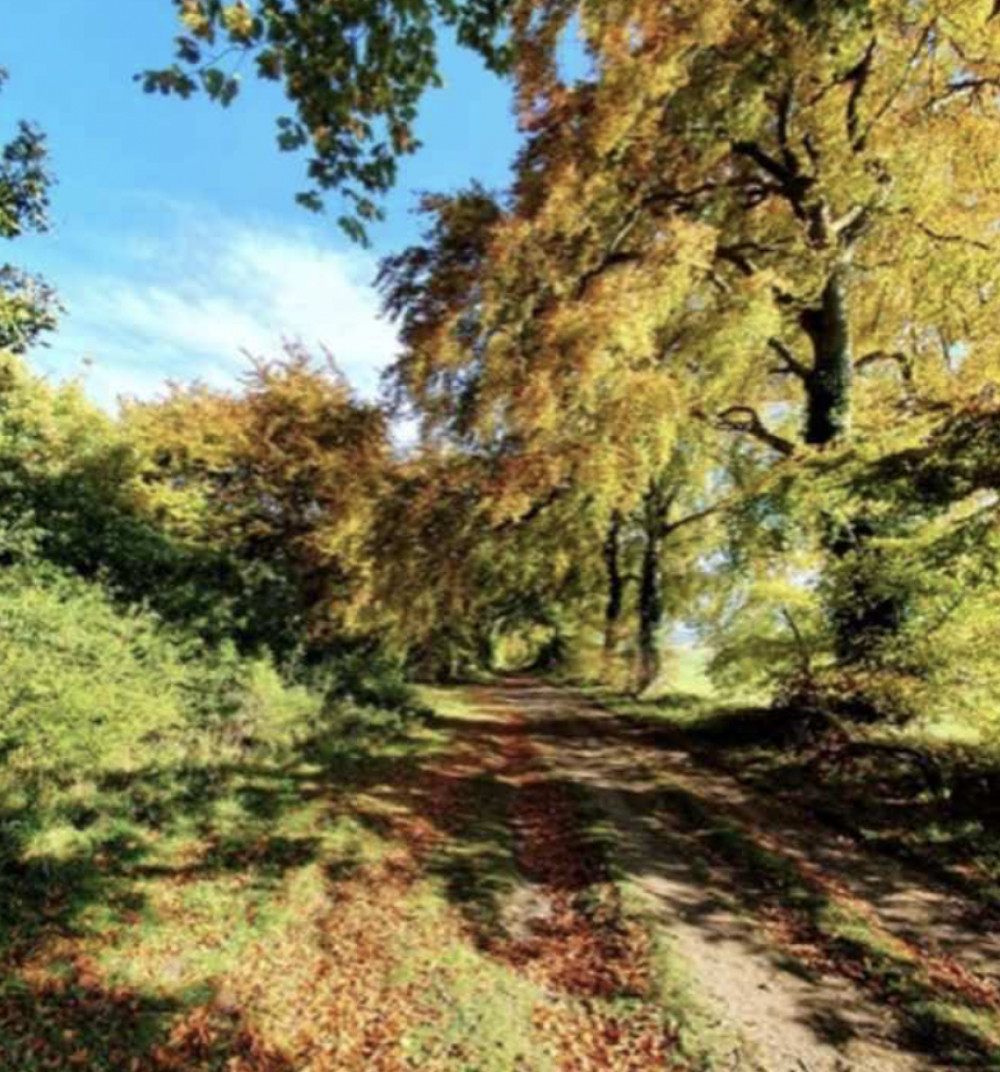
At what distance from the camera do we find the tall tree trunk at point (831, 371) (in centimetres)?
1290

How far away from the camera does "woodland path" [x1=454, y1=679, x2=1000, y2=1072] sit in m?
5.12

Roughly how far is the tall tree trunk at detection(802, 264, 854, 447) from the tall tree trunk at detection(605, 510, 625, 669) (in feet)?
36.1

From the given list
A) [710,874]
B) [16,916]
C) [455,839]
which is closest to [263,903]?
[16,916]

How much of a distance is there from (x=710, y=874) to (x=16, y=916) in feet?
20.6

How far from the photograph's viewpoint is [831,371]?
13039 millimetres

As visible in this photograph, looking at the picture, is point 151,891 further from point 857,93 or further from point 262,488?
point 857,93

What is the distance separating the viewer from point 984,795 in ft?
30.9

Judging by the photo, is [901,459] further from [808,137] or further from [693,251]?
[808,137]

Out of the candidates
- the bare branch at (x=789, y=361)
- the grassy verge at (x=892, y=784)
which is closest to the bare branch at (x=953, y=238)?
the bare branch at (x=789, y=361)

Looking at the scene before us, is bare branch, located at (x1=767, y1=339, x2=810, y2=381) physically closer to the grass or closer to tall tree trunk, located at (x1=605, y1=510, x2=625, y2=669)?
the grass

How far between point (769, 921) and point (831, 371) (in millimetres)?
9396

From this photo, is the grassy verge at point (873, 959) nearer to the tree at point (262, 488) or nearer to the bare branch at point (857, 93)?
the tree at point (262, 488)

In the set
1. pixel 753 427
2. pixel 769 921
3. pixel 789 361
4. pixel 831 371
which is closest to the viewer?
pixel 769 921

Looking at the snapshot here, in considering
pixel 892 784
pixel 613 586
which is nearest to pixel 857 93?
pixel 892 784
